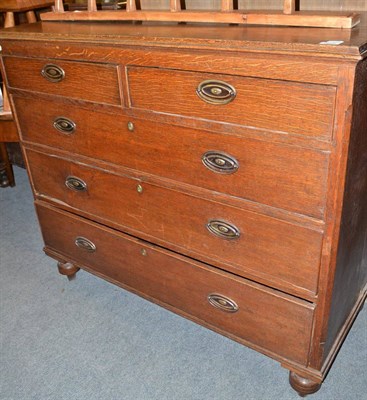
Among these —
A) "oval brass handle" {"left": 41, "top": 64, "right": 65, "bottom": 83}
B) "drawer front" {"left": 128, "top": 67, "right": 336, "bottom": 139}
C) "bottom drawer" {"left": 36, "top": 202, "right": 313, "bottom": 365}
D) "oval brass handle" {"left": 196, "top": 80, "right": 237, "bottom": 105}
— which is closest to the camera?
"drawer front" {"left": 128, "top": 67, "right": 336, "bottom": 139}

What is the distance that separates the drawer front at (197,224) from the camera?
4.08ft

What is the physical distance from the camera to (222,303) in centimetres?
149

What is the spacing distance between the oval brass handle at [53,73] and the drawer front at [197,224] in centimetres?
31

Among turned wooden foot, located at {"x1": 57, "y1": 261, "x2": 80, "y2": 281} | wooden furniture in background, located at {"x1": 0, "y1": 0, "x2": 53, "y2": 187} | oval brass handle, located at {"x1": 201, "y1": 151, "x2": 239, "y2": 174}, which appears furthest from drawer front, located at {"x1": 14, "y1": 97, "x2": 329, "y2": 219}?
turned wooden foot, located at {"x1": 57, "y1": 261, "x2": 80, "y2": 281}

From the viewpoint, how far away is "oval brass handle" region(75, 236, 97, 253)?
1.80m

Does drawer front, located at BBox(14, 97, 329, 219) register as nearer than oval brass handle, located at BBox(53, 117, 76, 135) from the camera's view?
Yes

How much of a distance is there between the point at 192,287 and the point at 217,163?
0.49 m

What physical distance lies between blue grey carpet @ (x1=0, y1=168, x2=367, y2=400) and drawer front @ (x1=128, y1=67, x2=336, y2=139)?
0.90m

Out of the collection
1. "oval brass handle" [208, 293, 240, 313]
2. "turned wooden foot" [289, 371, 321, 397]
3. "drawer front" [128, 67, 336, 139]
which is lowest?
"turned wooden foot" [289, 371, 321, 397]

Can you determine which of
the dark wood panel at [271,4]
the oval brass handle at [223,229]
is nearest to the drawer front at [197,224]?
the oval brass handle at [223,229]

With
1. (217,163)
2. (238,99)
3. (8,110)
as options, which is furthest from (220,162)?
(8,110)

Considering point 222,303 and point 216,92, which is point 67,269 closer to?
point 222,303

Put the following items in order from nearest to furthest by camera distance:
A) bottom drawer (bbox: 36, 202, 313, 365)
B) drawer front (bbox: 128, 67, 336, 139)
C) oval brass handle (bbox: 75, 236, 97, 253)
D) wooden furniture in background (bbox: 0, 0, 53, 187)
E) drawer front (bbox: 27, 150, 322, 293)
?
drawer front (bbox: 128, 67, 336, 139) → drawer front (bbox: 27, 150, 322, 293) → bottom drawer (bbox: 36, 202, 313, 365) → oval brass handle (bbox: 75, 236, 97, 253) → wooden furniture in background (bbox: 0, 0, 53, 187)

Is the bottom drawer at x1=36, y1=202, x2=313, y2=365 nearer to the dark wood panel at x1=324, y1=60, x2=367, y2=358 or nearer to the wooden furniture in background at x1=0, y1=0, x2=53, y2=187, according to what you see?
the dark wood panel at x1=324, y1=60, x2=367, y2=358
